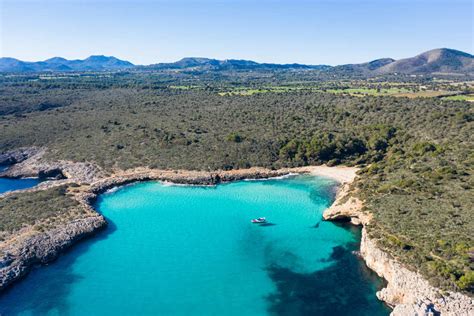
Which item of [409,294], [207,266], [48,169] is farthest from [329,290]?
[48,169]

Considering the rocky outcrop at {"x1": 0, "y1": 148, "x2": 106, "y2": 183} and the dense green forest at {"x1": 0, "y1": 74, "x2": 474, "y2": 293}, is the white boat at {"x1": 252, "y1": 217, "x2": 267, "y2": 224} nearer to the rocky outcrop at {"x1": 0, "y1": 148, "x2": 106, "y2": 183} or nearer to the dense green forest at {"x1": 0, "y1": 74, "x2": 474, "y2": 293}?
the dense green forest at {"x1": 0, "y1": 74, "x2": 474, "y2": 293}

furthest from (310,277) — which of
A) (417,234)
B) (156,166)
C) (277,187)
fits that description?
(156,166)

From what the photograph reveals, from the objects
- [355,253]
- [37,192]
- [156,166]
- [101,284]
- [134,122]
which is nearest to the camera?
[101,284]

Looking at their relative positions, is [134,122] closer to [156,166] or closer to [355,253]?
[156,166]

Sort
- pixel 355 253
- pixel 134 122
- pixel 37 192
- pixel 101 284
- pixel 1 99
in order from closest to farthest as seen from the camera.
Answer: pixel 101 284, pixel 355 253, pixel 37 192, pixel 134 122, pixel 1 99

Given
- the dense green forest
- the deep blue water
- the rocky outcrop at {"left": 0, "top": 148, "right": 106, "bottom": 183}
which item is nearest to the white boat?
the dense green forest

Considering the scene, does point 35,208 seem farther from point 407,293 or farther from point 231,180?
point 407,293
